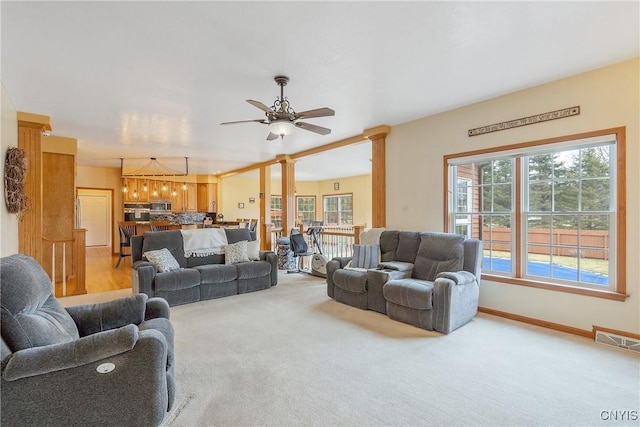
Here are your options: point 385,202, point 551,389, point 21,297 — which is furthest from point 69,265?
point 551,389

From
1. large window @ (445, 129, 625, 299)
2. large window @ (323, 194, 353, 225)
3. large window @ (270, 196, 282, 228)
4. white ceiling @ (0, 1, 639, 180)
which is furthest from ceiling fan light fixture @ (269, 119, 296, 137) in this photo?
large window @ (270, 196, 282, 228)

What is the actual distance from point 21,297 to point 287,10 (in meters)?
2.28

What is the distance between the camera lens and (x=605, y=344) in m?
2.96

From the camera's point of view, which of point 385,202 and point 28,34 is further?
point 385,202

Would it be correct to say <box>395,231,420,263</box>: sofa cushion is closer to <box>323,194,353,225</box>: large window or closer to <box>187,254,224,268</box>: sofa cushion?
<box>187,254,224,268</box>: sofa cushion

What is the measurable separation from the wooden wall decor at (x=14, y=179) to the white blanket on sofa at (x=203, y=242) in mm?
1961

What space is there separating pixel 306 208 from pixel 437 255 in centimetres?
915

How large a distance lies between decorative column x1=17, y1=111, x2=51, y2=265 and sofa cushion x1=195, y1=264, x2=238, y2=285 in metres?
2.19

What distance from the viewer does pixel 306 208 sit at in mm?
12828

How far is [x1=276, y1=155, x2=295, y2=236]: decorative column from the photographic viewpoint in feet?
24.3

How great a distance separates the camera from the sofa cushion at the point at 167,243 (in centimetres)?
468

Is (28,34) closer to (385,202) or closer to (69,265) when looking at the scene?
(385,202)

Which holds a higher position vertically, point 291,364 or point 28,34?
point 28,34

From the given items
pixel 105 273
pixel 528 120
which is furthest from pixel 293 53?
pixel 105 273
